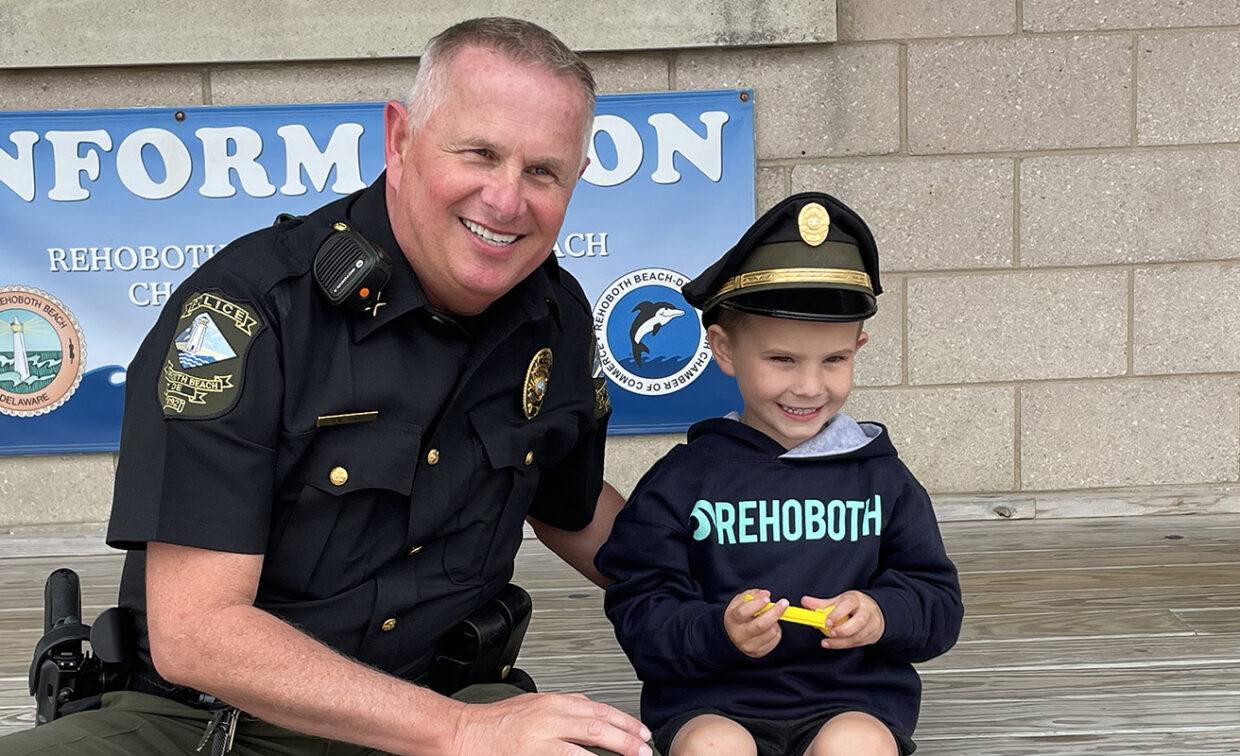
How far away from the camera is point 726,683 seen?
1.80 meters

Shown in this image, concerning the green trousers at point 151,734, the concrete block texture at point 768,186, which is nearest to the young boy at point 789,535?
the green trousers at point 151,734

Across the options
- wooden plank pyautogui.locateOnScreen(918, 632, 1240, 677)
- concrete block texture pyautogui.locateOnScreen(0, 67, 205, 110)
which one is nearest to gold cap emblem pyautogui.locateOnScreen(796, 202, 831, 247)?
wooden plank pyautogui.locateOnScreen(918, 632, 1240, 677)

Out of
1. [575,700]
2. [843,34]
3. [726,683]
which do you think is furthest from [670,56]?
[575,700]

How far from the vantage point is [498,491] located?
1837 mm

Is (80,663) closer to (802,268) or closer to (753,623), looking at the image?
(753,623)

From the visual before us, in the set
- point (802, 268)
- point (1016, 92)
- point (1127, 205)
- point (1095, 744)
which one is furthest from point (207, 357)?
point (1127, 205)

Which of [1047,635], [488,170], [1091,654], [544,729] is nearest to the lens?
[544,729]

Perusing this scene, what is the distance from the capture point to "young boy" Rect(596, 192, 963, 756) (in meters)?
1.77

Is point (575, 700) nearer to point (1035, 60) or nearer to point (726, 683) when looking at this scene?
point (726, 683)

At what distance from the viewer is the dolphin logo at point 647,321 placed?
3619mm

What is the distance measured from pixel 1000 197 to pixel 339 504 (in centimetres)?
257

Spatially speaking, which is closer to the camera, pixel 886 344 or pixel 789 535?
pixel 789 535

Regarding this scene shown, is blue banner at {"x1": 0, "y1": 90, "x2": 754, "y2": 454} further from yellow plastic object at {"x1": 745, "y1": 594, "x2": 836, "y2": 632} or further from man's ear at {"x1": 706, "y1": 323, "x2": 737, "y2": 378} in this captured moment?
yellow plastic object at {"x1": 745, "y1": 594, "x2": 836, "y2": 632}

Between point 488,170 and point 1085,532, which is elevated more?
point 488,170
